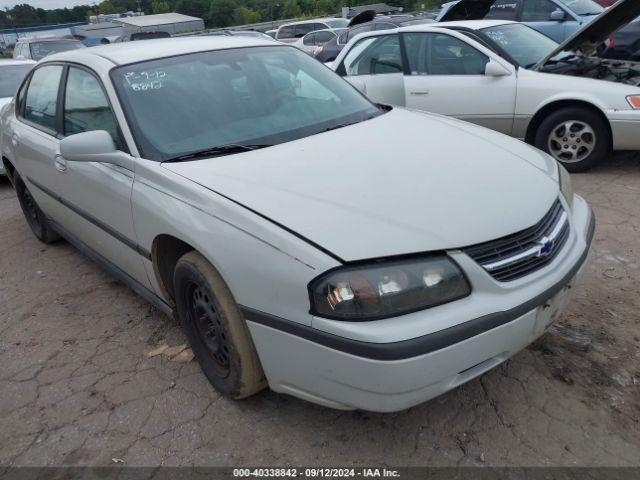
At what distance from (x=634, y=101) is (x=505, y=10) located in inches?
240

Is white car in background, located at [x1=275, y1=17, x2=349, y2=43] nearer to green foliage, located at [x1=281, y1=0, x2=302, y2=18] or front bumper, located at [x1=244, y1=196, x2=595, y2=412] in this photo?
front bumper, located at [x1=244, y1=196, x2=595, y2=412]

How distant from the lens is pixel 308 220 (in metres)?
2.02

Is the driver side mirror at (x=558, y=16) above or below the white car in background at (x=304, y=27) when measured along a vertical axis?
above

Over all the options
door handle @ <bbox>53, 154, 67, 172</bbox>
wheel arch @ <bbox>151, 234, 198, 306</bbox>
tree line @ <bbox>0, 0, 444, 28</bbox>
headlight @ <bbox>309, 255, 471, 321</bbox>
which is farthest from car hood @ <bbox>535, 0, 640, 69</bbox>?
tree line @ <bbox>0, 0, 444, 28</bbox>

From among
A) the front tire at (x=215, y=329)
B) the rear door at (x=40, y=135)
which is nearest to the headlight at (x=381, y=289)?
the front tire at (x=215, y=329)

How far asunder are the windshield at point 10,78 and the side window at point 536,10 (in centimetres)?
845

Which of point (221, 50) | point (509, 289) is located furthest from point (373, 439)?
point (221, 50)

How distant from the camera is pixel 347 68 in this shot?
21.3ft

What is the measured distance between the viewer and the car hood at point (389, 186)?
197 cm

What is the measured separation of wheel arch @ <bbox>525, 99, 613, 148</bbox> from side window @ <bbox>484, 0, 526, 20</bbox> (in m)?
5.52

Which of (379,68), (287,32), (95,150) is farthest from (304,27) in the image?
(95,150)

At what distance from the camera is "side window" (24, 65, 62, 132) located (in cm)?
368

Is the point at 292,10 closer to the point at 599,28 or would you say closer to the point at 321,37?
the point at 321,37

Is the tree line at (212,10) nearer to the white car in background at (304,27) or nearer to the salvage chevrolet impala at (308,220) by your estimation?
the white car in background at (304,27)
